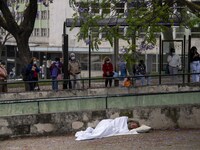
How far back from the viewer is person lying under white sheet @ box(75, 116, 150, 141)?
40.4 ft

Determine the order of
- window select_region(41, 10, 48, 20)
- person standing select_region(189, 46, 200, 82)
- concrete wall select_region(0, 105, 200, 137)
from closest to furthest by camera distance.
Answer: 1. concrete wall select_region(0, 105, 200, 137)
2. person standing select_region(189, 46, 200, 82)
3. window select_region(41, 10, 48, 20)

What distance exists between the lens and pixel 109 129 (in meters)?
12.5

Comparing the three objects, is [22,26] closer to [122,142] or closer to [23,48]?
[23,48]

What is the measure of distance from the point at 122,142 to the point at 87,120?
164cm

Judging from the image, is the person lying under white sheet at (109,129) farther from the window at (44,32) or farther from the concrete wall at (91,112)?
the window at (44,32)

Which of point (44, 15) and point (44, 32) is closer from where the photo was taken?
point (44, 15)

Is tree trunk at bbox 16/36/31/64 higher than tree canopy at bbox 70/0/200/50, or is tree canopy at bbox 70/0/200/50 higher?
tree canopy at bbox 70/0/200/50

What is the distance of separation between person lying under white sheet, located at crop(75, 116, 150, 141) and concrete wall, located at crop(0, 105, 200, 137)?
320 millimetres

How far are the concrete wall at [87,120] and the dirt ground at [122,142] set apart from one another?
257mm

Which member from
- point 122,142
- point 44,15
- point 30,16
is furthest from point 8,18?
point 44,15

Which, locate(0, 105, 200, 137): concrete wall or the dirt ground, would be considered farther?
locate(0, 105, 200, 137): concrete wall

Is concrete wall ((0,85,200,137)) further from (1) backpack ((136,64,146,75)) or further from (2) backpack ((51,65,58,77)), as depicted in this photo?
(1) backpack ((136,64,146,75))

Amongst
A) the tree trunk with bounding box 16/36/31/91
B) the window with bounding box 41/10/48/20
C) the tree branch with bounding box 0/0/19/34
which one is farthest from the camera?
the window with bounding box 41/10/48/20

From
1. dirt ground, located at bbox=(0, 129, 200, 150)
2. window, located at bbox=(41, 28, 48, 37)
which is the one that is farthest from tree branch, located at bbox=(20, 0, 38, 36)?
window, located at bbox=(41, 28, 48, 37)
